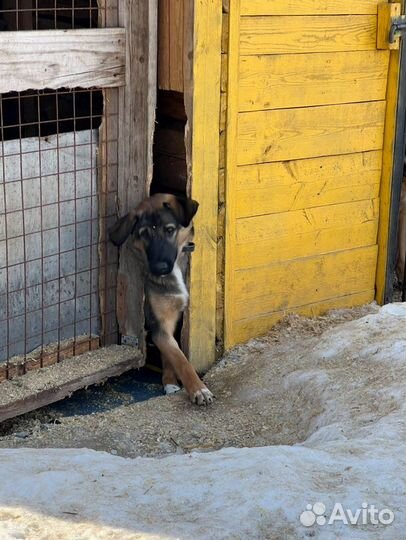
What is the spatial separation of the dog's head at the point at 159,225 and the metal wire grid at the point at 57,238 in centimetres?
19

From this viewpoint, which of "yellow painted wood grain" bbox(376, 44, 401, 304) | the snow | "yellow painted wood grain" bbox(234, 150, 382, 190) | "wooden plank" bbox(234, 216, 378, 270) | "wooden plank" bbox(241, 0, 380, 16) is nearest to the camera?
the snow

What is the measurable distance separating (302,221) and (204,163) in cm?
99

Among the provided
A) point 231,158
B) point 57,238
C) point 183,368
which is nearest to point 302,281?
point 231,158

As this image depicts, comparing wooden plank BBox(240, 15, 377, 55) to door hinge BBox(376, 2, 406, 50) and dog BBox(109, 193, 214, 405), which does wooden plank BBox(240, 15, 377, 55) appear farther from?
dog BBox(109, 193, 214, 405)

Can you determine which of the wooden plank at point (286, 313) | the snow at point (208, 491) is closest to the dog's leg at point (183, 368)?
the wooden plank at point (286, 313)

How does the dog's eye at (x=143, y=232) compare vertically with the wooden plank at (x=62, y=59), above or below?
below

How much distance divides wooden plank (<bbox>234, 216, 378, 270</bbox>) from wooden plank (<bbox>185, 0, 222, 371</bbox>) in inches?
10.8

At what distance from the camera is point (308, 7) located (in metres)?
5.97

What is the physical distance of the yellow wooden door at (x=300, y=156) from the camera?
5.80m

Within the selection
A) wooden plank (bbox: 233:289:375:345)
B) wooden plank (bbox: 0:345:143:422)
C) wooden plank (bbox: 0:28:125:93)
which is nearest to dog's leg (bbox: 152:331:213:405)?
wooden plank (bbox: 0:345:143:422)

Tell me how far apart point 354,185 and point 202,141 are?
1.44 metres

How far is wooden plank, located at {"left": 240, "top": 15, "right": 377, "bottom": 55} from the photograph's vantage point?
5719 mm

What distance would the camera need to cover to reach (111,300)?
5.76m

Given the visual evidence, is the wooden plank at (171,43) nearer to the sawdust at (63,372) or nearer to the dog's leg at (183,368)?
the dog's leg at (183,368)
